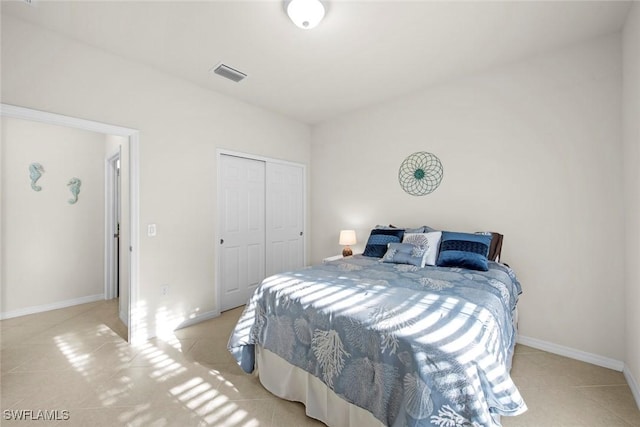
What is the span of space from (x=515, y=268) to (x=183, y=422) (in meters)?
3.03

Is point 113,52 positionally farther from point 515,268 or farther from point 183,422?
point 515,268

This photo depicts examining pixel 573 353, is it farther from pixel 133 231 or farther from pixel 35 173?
pixel 35 173

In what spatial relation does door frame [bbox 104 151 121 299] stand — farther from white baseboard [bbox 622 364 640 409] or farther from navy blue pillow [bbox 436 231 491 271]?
white baseboard [bbox 622 364 640 409]

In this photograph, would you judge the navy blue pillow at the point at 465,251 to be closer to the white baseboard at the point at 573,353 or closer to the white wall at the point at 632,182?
the white wall at the point at 632,182

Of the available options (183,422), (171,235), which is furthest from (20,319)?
(183,422)

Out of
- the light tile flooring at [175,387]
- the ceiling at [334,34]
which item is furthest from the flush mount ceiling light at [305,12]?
the light tile flooring at [175,387]

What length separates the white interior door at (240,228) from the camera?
137 inches

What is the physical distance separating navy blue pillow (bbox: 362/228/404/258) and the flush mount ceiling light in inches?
84.0

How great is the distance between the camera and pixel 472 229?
9.58ft

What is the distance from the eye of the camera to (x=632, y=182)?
76.6 inches

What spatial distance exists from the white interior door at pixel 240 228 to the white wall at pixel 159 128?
0.18 meters

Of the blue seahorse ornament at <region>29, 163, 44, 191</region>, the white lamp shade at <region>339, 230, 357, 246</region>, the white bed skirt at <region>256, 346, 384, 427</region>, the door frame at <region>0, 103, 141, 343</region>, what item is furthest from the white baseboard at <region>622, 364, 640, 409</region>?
the blue seahorse ornament at <region>29, 163, 44, 191</region>

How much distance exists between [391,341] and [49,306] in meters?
4.43

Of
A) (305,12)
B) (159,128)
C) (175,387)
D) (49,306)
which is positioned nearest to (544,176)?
(305,12)
